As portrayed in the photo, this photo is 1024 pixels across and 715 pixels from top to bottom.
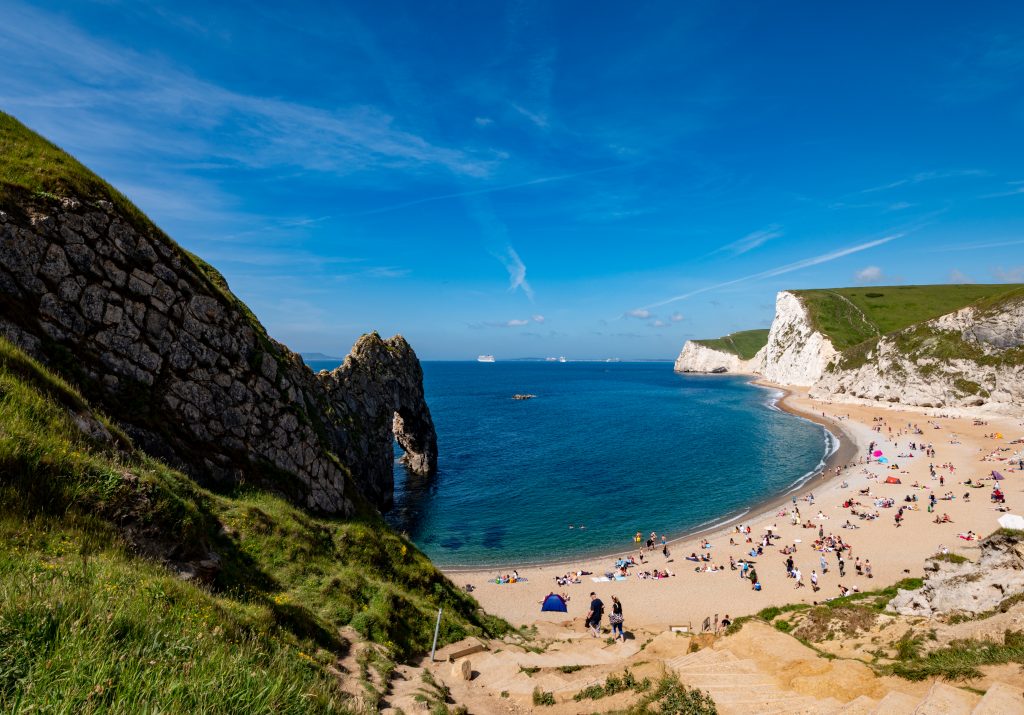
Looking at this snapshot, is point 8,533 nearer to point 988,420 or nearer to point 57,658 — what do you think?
point 57,658

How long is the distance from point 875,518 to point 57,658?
203 ft

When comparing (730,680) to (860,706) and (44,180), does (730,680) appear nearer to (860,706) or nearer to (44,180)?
(860,706)

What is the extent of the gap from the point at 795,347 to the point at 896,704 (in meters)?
199

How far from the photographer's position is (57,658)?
345 cm

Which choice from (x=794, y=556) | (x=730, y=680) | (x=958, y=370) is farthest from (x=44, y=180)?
(x=958, y=370)

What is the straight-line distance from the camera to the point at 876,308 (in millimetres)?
184250

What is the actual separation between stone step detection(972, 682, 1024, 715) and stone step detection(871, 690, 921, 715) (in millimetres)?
876

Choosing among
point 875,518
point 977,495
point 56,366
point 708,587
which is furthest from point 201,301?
point 977,495

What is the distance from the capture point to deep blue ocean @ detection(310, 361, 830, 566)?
45375 millimetres

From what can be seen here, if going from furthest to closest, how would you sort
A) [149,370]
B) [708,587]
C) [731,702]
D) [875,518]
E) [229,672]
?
[875,518] < [708,587] < [149,370] < [731,702] < [229,672]

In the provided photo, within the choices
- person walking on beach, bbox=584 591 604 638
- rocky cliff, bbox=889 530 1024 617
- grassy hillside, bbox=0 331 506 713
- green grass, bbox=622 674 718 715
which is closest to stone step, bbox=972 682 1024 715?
green grass, bbox=622 674 718 715

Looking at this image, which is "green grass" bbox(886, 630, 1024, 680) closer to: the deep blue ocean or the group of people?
the group of people

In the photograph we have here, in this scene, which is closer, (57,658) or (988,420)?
(57,658)

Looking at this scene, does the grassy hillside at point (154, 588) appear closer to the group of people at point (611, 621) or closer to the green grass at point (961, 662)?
the group of people at point (611, 621)
